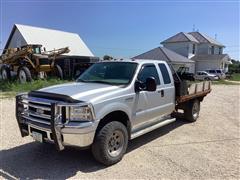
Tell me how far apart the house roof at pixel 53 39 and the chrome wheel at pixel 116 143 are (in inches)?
952

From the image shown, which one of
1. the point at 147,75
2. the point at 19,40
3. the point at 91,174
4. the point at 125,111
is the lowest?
the point at 91,174

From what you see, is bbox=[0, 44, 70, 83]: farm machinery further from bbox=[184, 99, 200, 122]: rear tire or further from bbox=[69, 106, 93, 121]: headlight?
bbox=[69, 106, 93, 121]: headlight

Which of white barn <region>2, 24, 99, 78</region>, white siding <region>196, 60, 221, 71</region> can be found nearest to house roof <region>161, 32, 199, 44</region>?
white siding <region>196, 60, 221, 71</region>

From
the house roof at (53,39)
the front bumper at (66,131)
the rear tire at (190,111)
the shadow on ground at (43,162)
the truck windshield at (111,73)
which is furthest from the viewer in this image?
the house roof at (53,39)

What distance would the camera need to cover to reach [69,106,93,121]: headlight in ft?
12.6

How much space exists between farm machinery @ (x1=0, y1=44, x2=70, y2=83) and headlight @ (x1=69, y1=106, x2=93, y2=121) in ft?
43.1

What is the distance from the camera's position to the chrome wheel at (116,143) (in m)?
4.41

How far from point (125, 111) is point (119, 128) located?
354 mm

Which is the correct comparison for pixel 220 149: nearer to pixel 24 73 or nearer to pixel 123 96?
pixel 123 96

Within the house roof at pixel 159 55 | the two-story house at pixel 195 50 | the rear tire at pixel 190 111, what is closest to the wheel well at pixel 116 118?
the rear tire at pixel 190 111

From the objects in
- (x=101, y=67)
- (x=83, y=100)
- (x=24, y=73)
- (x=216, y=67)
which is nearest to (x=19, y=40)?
(x=24, y=73)

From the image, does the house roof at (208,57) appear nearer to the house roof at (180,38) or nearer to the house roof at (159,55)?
the house roof at (180,38)

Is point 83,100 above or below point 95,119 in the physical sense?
above

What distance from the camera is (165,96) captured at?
593 centimetres
